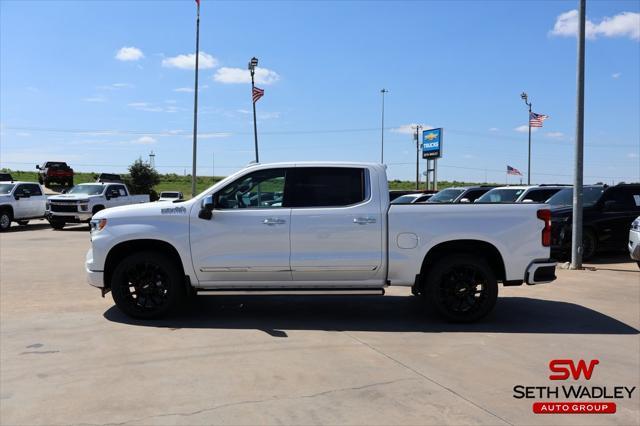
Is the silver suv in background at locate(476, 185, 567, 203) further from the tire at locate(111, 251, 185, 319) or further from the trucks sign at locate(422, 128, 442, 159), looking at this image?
the trucks sign at locate(422, 128, 442, 159)

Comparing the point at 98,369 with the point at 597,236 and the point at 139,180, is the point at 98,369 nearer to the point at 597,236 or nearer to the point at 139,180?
the point at 597,236

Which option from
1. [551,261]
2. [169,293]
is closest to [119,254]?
[169,293]

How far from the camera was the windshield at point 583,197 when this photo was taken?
1309cm

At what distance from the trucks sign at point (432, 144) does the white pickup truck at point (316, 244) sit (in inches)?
1442

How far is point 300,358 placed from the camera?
5.24m

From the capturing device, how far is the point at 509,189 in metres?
16.3

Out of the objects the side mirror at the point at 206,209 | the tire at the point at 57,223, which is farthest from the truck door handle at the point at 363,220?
the tire at the point at 57,223

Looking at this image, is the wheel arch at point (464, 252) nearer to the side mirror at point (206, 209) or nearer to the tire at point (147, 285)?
the side mirror at point (206, 209)

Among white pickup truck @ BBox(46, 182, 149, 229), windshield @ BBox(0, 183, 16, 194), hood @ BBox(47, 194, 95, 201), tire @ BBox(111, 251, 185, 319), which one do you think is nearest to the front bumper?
white pickup truck @ BBox(46, 182, 149, 229)

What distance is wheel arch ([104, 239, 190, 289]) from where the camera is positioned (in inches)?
267

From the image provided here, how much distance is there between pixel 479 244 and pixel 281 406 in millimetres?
3622

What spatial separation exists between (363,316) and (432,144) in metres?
37.7

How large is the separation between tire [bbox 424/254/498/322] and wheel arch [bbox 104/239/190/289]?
9.98 ft

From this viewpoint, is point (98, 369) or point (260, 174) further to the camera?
point (260, 174)
